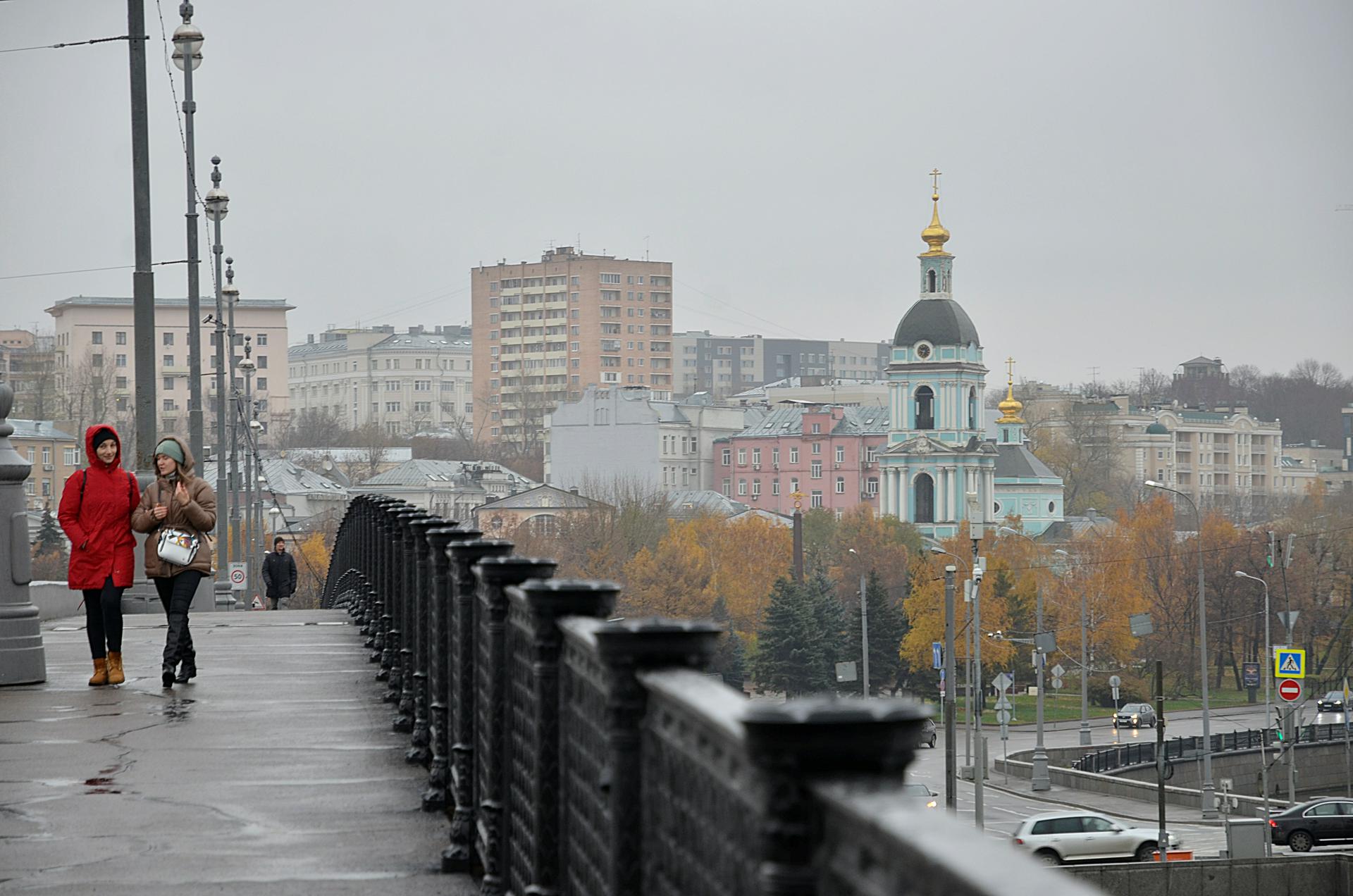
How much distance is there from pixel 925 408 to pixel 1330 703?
57.0 m

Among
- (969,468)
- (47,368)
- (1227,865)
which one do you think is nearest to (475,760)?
(1227,865)

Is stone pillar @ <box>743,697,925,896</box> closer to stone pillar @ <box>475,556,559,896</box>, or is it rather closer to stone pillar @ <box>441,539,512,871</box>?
stone pillar @ <box>475,556,559,896</box>

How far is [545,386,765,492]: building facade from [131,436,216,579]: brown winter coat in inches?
5220

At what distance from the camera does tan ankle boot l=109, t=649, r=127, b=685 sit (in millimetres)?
11312

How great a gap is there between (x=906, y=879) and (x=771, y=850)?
1.26 ft

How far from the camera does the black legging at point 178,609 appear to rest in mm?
10938

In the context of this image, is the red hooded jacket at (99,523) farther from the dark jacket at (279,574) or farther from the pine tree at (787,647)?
the pine tree at (787,647)

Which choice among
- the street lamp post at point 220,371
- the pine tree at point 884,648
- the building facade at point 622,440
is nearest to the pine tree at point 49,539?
the street lamp post at point 220,371

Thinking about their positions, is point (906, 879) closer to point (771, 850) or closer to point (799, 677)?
point (771, 850)

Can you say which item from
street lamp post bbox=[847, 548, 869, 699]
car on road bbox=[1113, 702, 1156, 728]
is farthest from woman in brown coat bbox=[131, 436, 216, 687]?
car on road bbox=[1113, 702, 1156, 728]

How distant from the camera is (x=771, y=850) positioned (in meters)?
2.06

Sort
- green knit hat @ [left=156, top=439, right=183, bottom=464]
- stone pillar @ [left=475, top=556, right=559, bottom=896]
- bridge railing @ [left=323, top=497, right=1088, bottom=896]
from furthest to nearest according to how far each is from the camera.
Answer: green knit hat @ [left=156, top=439, right=183, bottom=464], stone pillar @ [left=475, top=556, right=559, bottom=896], bridge railing @ [left=323, top=497, right=1088, bottom=896]

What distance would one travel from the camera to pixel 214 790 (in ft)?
24.5

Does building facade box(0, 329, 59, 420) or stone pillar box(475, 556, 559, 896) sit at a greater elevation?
building facade box(0, 329, 59, 420)
